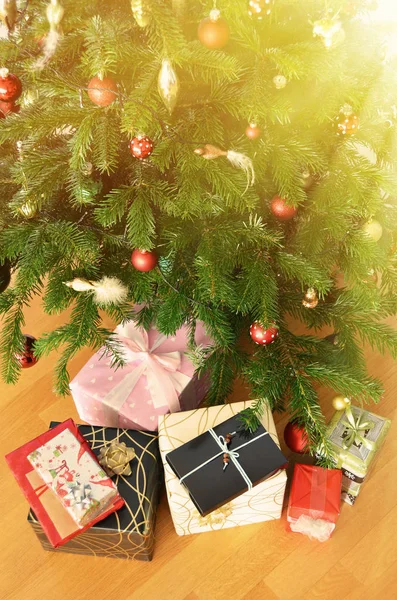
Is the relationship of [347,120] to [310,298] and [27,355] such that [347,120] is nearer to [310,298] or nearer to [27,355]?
[310,298]

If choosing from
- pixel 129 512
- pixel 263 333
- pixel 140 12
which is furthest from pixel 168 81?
pixel 129 512

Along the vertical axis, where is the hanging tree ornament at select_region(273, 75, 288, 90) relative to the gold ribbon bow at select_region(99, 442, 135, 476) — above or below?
above

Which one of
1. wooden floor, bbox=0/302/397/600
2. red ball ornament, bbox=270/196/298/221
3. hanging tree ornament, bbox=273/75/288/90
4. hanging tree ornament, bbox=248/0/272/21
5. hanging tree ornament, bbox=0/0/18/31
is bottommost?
wooden floor, bbox=0/302/397/600

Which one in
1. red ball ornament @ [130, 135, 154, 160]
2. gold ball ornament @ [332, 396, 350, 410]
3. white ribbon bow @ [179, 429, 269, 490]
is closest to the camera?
red ball ornament @ [130, 135, 154, 160]

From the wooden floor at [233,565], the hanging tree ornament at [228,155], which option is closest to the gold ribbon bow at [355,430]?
the wooden floor at [233,565]

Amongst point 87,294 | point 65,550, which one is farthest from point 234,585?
point 87,294

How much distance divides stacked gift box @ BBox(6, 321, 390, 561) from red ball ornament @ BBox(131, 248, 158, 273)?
0.29m

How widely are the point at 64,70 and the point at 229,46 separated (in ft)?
0.84

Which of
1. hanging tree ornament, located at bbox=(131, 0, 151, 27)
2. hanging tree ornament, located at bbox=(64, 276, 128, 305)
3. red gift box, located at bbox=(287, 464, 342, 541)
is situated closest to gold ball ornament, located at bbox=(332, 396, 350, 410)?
red gift box, located at bbox=(287, 464, 342, 541)

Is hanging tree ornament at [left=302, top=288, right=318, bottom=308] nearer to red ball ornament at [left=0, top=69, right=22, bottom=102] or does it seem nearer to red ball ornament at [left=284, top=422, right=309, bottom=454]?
red ball ornament at [left=284, top=422, right=309, bottom=454]

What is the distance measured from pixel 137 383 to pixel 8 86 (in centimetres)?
67

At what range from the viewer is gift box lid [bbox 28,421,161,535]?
95 cm

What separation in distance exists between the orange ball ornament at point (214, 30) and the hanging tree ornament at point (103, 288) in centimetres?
42

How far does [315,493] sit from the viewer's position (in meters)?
1.02
